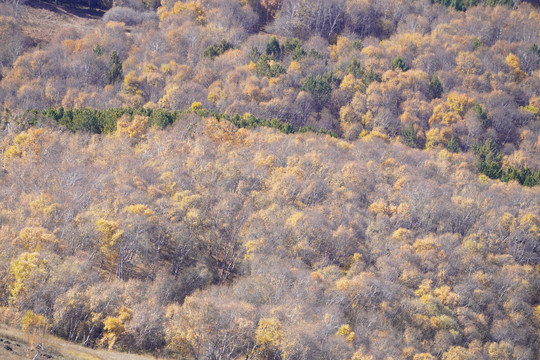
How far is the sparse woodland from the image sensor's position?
6344 cm

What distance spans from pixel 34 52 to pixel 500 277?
9750cm

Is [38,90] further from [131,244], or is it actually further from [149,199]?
[131,244]

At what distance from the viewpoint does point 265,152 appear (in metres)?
98.8

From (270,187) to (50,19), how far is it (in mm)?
84951

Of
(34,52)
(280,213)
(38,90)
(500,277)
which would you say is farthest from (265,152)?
(34,52)

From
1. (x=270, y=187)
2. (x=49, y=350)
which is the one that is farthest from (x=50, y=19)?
(x=49, y=350)

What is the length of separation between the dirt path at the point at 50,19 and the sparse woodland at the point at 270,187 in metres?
3.67

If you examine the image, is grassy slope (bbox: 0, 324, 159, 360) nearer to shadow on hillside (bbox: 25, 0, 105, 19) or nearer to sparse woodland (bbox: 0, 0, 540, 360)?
sparse woodland (bbox: 0, 0, 540, 360)

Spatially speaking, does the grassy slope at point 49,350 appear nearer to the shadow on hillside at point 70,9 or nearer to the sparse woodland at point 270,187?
the sparse woodland at point 270,187

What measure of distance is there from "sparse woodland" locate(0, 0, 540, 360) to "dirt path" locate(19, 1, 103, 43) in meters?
3.67

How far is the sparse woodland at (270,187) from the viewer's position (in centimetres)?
6344

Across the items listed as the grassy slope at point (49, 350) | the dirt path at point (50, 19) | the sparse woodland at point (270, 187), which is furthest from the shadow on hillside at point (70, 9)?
the grassy slope at point (49, 350)

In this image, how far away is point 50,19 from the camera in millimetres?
145875

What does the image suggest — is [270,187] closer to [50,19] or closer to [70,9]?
[50,19]
